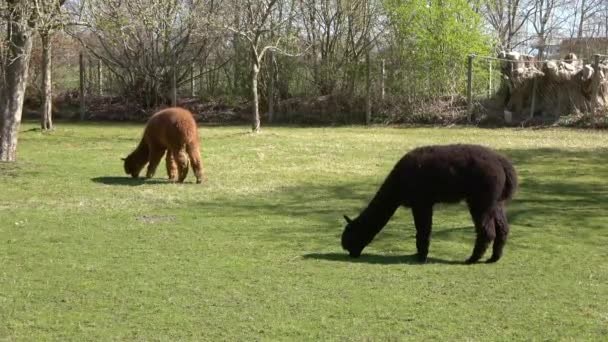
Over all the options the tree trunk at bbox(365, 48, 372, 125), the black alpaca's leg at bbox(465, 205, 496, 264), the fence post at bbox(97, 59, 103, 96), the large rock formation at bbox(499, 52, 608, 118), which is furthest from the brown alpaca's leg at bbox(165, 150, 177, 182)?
the fence post at bbox(97, 59, 103, 96)

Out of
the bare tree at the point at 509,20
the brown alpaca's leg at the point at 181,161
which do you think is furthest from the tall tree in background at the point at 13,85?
the bare tree at the point at 509,20

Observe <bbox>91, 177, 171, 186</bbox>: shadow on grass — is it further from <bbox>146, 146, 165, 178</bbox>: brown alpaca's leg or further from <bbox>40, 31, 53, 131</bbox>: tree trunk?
<bbox>40, 31, 53, 131</bbox>: tree trunk

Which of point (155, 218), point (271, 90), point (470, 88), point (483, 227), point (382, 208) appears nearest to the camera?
point (483, 227)

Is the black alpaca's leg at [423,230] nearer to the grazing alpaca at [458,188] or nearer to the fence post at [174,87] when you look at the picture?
the grazing alpaca at [458,188]

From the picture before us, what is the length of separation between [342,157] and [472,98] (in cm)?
1174

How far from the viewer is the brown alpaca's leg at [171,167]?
1565 cm

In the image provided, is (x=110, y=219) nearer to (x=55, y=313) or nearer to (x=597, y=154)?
(x=55, y=313)

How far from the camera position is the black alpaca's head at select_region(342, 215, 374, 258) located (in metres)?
9.38

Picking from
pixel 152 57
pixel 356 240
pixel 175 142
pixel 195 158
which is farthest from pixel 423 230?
pixel 152 57

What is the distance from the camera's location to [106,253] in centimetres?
947

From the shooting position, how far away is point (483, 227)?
882 cm

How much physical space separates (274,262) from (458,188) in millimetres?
2219

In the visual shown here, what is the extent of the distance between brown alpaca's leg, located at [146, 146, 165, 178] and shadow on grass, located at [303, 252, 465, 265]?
7.20 m

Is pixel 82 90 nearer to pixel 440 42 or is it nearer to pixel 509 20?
pixel 440 42
